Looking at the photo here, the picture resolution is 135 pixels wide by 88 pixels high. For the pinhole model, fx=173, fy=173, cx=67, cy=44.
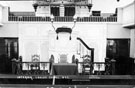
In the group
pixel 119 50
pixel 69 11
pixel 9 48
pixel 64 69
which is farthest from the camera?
pixel 69 11

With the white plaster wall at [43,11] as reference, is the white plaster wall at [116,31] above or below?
below

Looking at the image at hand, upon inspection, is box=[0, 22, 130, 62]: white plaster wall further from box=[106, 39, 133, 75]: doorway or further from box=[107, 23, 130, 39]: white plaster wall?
box=[106, 39, 133, 75]: doorway

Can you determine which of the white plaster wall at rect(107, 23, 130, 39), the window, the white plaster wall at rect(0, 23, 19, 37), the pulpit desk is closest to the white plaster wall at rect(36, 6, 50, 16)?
the white plaster wall at rect(0, 23, 19, 37)

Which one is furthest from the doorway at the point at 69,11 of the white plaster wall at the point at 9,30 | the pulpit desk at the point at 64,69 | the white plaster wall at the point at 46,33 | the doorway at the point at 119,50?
the pulpit desk at the point at 64,69

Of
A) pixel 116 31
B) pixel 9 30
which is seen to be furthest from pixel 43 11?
pixel 116 31

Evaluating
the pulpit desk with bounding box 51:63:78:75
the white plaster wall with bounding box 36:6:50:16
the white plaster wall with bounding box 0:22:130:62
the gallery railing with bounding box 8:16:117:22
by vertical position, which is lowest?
the pulpit desk with bounding box 51:63:78:75

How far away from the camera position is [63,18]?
9.08m

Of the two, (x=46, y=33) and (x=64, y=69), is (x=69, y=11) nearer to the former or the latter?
(x=46, y=33)

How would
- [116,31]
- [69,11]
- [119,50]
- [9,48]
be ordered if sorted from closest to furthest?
[116,31] → [9,48] → [119,50] → [69,11]

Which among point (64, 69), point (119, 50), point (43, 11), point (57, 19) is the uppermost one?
point (43, 11)

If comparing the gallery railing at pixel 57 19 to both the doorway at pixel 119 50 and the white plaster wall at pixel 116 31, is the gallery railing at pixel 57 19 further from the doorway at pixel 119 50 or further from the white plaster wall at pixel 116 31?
the doorway at pixel 119 50

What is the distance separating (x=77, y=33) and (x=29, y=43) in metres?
2.56

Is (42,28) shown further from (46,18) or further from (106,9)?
(106,9)

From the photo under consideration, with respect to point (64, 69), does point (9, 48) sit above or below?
above
